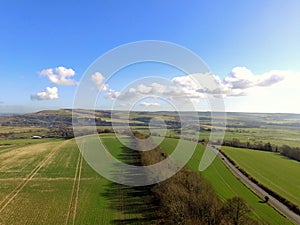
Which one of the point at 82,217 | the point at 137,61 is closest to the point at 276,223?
the point at 82,217

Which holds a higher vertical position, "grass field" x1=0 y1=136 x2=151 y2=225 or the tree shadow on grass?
the tree shadow on grass

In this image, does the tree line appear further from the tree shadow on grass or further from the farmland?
the farmland

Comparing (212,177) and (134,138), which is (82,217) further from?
(134,138)

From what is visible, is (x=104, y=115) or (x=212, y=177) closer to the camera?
(x=212, y=177)

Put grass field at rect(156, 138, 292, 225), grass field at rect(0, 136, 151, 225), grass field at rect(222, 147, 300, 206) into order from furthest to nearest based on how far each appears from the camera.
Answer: grass field at rect(222, 147, 300, 206) → grass field at rect(156, 138, 292, 225) → grass field at rect(0, 136, 151, 225)

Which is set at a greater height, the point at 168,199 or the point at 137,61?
the point at 137,61

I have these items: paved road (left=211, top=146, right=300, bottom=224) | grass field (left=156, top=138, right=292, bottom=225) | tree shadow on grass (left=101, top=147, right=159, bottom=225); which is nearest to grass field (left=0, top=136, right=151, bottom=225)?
tree shadow on grass (left=101, top=147, right=159, bottom=225)
